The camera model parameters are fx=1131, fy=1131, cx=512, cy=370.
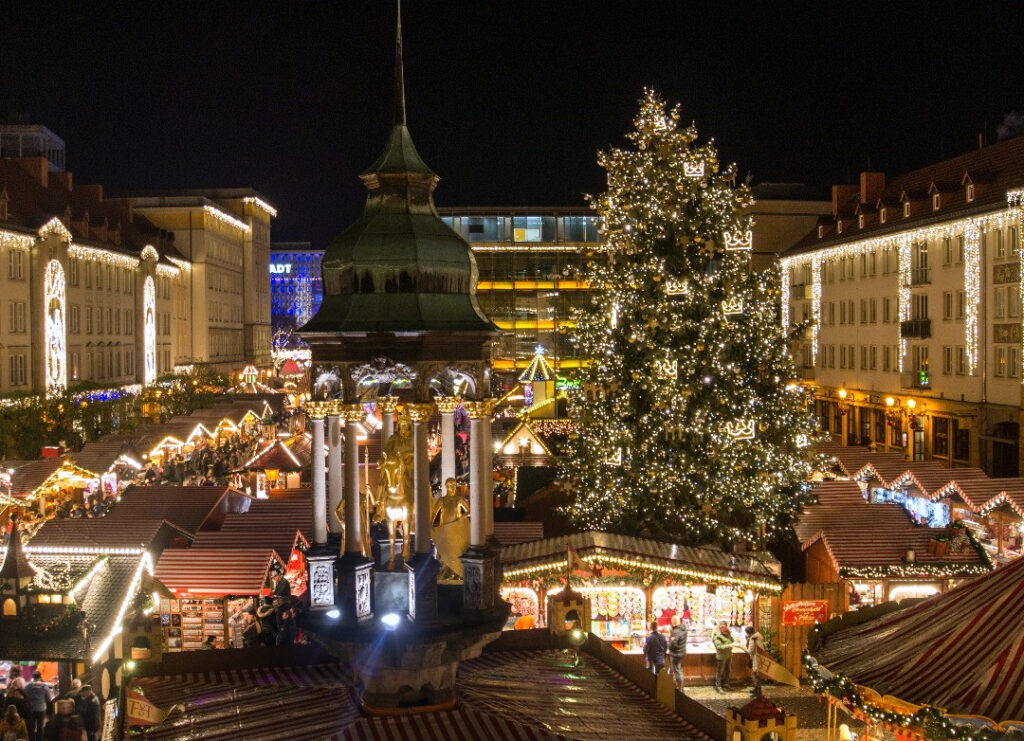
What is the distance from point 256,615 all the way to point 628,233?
1043cm

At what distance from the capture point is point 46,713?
12.2 m

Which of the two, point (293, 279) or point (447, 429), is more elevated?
point (293, 279)

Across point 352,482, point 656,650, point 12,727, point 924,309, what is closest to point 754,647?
point 656,650

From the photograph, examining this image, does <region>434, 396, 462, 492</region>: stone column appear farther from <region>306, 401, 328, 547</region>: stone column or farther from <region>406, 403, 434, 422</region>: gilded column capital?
<region>306, 401, 328, 547</region>: stone column

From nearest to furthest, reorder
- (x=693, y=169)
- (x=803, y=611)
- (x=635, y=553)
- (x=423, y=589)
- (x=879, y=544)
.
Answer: (x=423, y=589) < (x=803, y=611) < (x=635, y=553) < (x=879, y=544) < (x=693, y=169)

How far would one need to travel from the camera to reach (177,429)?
122 ft

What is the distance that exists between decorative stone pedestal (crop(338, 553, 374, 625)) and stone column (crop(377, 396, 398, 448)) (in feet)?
5.61

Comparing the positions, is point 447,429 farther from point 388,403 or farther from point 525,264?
point 525,264

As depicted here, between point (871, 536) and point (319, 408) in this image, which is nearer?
point (319, 408)

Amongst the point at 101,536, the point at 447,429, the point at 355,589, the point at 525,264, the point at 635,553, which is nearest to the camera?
the point at 355,589

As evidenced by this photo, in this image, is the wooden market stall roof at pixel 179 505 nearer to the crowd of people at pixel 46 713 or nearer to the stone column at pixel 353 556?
the crowd of people at pixel 46 713

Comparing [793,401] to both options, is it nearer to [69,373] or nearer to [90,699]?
[90,699]

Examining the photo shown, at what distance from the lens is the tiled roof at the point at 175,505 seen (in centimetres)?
2106

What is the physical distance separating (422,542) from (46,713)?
4.73 meters
